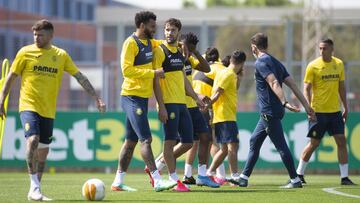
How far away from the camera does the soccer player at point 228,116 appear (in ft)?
56.7

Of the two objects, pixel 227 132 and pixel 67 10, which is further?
pixel 67 10

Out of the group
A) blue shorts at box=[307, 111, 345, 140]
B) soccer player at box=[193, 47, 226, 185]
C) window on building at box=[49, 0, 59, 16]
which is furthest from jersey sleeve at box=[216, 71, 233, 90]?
window on building at box=[49, 0, 59, 16]

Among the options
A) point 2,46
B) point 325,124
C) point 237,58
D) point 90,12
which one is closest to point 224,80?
point 237,58

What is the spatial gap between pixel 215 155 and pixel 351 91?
8.45 metres

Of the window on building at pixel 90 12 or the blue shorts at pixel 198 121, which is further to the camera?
the window on building at pixel 90 12

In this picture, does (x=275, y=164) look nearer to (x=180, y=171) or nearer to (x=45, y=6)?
(x=180, y=171)

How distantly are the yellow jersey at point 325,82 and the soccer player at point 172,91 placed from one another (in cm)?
314

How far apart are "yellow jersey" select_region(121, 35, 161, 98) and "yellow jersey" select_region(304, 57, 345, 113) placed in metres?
3.77

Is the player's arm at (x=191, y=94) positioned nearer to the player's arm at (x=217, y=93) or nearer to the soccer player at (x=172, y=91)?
the soccer player at (x=172, y=91)

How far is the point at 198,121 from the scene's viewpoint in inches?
650

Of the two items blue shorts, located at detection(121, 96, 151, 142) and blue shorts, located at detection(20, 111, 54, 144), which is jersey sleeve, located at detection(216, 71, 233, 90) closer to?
blue shorts, located at detection(121, 96, 151, 142)

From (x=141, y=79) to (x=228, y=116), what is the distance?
118 inches

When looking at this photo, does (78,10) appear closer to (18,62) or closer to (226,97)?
(226,97)

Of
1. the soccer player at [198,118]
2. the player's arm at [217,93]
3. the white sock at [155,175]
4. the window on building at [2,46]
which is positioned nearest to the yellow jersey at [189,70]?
the soccer player at [198,118]
